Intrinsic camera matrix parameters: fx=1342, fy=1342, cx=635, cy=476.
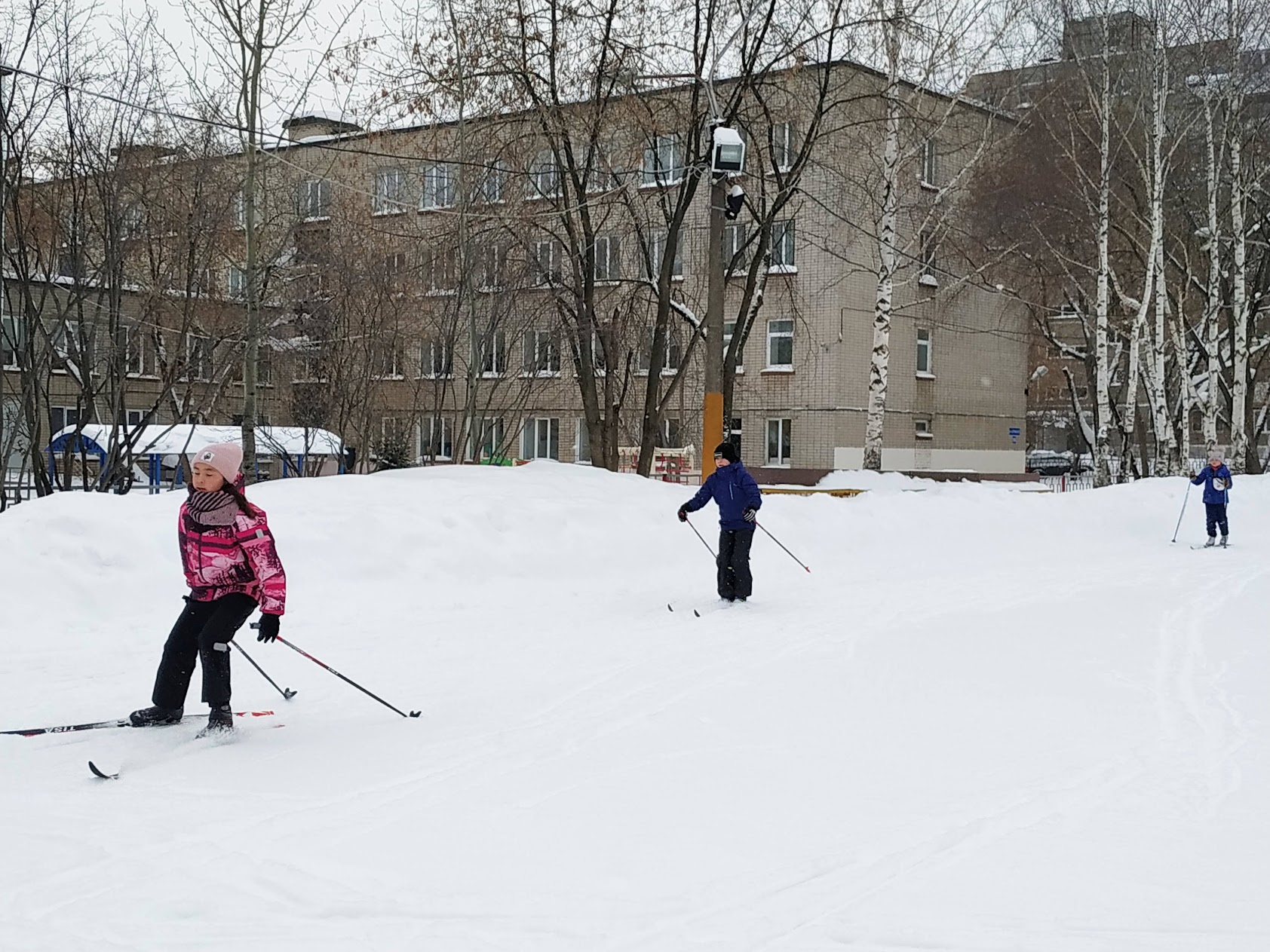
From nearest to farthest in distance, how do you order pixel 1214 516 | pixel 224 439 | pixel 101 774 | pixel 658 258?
pixel 101 774 < pixel 1214 516 < pixel 224 439 < pixel 658 258

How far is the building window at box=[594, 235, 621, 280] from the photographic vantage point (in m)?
24.4

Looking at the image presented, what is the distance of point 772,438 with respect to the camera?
36.4 m

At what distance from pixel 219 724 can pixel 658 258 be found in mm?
24173

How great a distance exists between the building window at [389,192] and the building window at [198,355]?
369 centimetres

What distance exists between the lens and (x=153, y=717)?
6.95m

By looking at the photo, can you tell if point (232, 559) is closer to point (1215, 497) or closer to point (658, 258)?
point (1215, 497)

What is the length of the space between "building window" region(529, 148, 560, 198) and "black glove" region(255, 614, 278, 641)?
14.0 metres

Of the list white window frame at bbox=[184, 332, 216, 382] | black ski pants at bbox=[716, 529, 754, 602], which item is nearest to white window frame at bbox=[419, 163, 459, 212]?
white window frame at bbox=[184, 332, 216, 382]

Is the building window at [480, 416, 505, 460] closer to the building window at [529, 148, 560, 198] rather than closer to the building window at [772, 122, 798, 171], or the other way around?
the building window at [529, 148, 560, 198]

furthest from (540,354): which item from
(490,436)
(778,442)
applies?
(778,442)

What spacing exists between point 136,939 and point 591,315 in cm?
1720

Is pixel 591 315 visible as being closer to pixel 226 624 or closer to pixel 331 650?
pixel 331 650

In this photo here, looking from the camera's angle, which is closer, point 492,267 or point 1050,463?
point 492,267

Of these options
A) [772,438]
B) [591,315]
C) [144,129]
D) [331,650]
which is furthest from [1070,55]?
[331,650]
